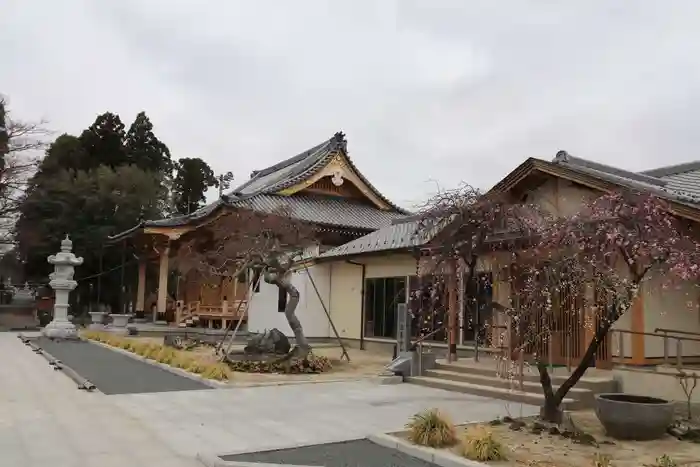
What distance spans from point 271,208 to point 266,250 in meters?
9.55

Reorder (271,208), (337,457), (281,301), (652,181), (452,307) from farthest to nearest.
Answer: (271,208)
(281,301)
(652,181)
(452,307)
(337,457)

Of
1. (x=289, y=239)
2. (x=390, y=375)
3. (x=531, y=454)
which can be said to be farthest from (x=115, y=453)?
(x=289, y=239)

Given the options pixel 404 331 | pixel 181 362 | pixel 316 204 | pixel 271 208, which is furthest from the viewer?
pixel 316 204

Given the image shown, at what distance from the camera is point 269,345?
15.4 meters

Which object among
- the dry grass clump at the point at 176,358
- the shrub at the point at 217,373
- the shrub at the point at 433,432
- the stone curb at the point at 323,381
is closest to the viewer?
the shrub at the point at 433,432

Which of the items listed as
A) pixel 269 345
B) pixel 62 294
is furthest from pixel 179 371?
pixel 62 294

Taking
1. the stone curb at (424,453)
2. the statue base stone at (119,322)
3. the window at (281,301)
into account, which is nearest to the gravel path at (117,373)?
the stone curb at (424,453)

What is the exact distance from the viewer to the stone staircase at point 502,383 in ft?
32.3

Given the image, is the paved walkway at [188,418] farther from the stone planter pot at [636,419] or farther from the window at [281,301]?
the window at [281,301]

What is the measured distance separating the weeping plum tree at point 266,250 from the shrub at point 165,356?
8.18 ft

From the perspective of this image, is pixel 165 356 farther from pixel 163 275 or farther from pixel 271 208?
pixel 163 275

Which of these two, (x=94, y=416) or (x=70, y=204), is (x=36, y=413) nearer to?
(x=94, y=416)

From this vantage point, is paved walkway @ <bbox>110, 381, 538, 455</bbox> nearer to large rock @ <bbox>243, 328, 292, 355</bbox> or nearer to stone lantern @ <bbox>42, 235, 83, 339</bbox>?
large rock @ <bbox>243, 328, 292, 355</bbox>

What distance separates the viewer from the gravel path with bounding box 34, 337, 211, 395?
1131cm
